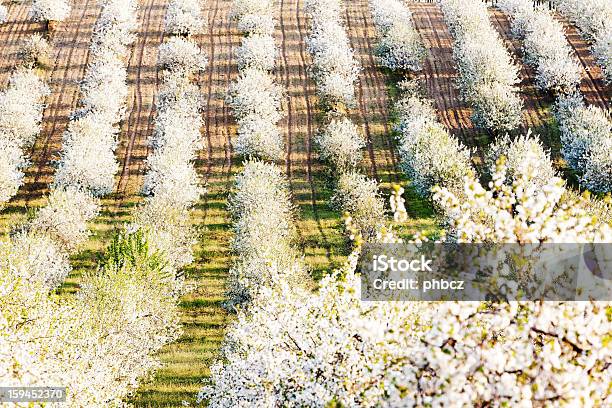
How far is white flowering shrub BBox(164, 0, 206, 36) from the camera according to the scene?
230ft

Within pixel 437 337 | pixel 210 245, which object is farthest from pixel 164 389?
pixel 437 337

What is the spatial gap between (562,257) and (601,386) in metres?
3.26

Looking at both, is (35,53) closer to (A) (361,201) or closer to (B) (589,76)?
(A) (361,201)

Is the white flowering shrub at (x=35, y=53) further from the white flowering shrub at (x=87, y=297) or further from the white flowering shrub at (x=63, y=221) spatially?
the white flowering shrub at (x=63, y=221)

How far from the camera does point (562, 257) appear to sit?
44.6ft

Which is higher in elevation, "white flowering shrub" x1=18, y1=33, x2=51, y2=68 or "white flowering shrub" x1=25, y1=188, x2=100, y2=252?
"white flowering shrub" x1=18, y1=33, x2=51, y2=68

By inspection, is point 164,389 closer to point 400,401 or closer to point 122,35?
point 400,401

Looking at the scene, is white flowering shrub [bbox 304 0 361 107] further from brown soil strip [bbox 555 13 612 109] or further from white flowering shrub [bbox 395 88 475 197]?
brown soil strip [bbox 555 13 612 109]

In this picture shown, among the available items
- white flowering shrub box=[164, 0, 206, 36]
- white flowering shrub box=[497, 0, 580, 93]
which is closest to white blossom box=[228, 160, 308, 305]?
white flowering shrub box=[164, 0, 206, 36]

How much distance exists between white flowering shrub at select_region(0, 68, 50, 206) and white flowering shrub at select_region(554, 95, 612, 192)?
153 ft

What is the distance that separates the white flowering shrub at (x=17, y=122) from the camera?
158 ft

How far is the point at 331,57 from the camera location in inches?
2464

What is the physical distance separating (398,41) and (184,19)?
84.5ft

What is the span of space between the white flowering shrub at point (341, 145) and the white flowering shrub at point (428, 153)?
12.9 feet
